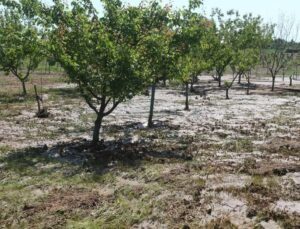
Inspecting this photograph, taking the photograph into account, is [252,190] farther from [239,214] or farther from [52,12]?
[52,12]

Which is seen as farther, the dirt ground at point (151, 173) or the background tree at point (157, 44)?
the background tree at point (157, 44)

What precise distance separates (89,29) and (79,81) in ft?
6.91

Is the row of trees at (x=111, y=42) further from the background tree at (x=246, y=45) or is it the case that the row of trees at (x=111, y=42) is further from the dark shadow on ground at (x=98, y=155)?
the background tree at (x=246, y=45)

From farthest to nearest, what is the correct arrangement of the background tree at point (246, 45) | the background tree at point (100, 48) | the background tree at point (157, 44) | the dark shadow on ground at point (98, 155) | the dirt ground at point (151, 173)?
the background tree at point (246, 45) → the background tree at point (157, 44) → the background tree at point (100, 48) → the dark shadow on ground at point (98, 155) → the dirt ground at point (151, 173)

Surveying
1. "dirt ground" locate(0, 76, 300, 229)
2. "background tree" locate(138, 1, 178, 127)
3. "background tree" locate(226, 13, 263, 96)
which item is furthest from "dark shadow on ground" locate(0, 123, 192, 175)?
"background tree" locate(226, 13, 263, 96)

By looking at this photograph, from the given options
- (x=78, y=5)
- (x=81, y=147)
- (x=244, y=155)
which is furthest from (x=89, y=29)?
(x=244, y=155)

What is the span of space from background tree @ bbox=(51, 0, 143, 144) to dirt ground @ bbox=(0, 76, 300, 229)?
104 inches

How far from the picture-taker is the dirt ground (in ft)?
35.4

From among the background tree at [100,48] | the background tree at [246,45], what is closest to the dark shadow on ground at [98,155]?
the background tree at [100,48]

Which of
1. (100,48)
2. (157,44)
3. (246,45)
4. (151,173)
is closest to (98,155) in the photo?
(151,173)

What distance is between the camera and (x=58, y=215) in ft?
35.4

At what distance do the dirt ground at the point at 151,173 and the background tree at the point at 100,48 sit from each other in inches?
104

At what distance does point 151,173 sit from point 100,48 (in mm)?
5170

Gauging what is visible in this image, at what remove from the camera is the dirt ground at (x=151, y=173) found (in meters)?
10.8
